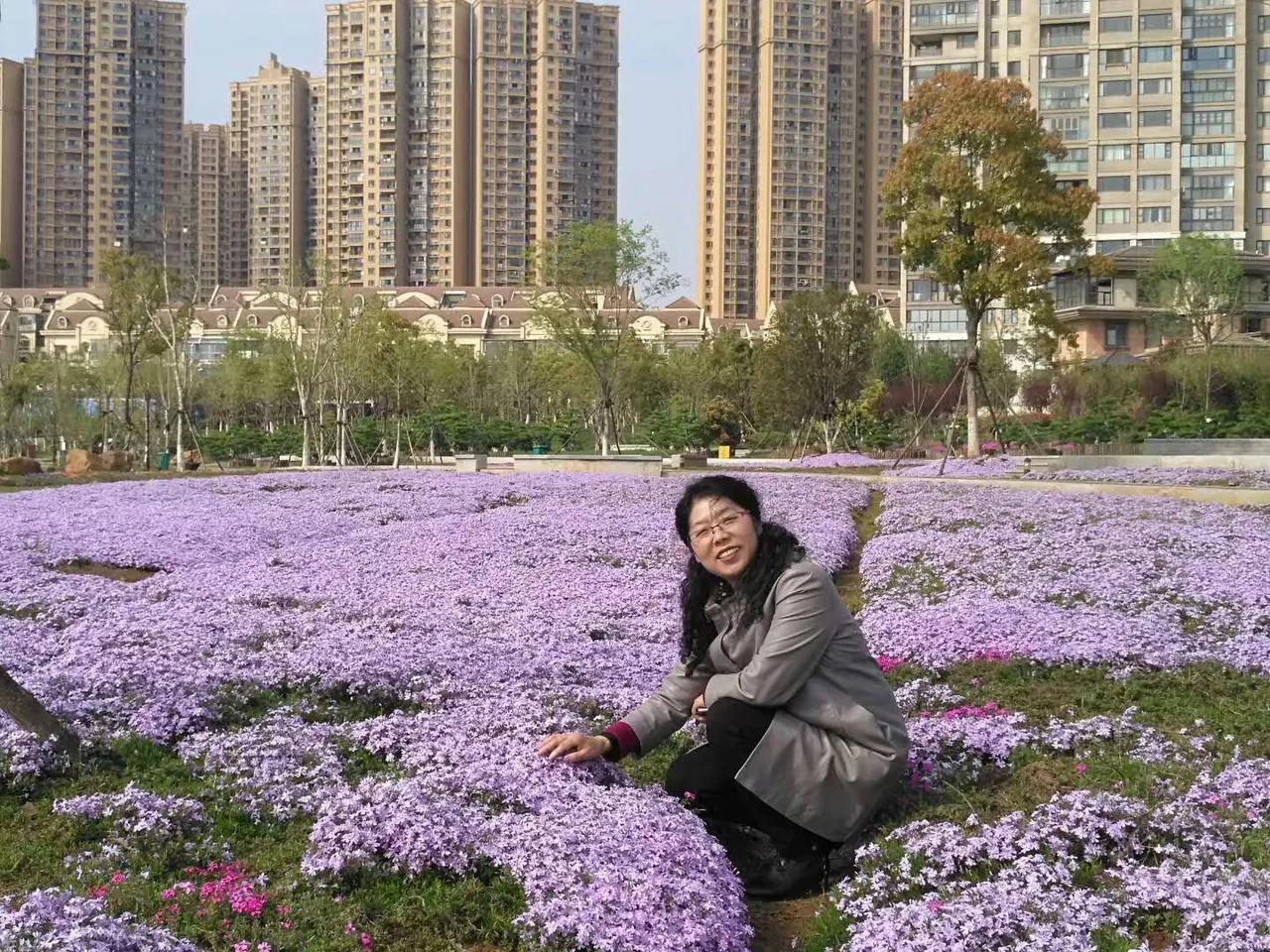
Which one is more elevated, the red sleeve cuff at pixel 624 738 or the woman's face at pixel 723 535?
the woman's face at pixel 723 535

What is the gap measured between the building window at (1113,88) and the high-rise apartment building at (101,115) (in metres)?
83.2

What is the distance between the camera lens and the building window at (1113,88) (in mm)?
84125

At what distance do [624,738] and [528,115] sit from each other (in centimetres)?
12802

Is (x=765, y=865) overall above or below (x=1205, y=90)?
below

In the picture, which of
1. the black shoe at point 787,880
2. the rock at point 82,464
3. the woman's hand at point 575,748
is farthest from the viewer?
the rock at point 82,464


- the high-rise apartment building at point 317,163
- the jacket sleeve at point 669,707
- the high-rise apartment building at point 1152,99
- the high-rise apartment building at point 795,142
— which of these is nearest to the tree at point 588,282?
the jacket sleeve at point 669,707

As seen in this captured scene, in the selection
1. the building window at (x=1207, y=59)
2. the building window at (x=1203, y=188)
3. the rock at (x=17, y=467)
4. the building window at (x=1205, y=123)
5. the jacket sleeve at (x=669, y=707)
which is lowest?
the jacket sleeve at (x=669, y=707)

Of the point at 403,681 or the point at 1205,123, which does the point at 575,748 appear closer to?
the point at 403,681

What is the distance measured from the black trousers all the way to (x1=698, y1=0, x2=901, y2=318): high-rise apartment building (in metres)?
116

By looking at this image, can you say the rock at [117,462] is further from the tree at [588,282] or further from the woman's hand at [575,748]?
the woman's hand at [575,748]

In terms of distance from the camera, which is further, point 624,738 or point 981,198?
point 981,198

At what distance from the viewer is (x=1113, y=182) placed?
276 ft

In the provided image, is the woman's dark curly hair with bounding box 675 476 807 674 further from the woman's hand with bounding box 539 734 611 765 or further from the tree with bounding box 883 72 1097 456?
the tree with bounding box 883 72 1097 456

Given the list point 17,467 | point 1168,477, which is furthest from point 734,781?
point 17,467
